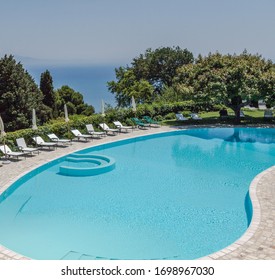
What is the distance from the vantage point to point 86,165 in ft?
54.0

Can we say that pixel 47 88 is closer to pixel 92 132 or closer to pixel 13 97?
pixel 13 97

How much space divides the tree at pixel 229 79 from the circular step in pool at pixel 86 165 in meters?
10.4

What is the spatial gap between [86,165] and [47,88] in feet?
74.7

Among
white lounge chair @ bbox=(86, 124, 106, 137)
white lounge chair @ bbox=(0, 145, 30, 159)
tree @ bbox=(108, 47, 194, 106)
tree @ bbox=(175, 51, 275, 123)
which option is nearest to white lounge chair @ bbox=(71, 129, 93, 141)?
white lounge chair @ bbox=(86, 124, 106, 137)

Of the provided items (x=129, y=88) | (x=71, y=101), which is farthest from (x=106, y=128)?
(x=71, y=101)

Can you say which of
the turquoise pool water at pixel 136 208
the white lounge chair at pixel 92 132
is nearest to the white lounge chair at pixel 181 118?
the white lounge chair at pixel 92 132

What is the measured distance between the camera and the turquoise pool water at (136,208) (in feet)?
29.6

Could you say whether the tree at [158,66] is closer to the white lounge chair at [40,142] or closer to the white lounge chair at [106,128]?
the white lounge chair at [106,128]

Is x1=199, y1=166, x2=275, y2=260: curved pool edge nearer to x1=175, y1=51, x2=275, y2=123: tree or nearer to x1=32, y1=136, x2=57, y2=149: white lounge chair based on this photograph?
x1=32, y1=136, x2=57, y2=149: white lounge chair

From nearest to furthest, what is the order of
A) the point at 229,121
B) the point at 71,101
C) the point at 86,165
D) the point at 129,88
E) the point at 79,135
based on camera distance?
the point at 86,165 → the point at 79,135 → the point at 229,121 → the point at 129,88 → the point at 71,101

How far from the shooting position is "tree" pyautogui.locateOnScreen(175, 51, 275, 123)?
23.8 m

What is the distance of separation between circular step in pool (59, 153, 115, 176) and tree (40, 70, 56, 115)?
21.3 metres
